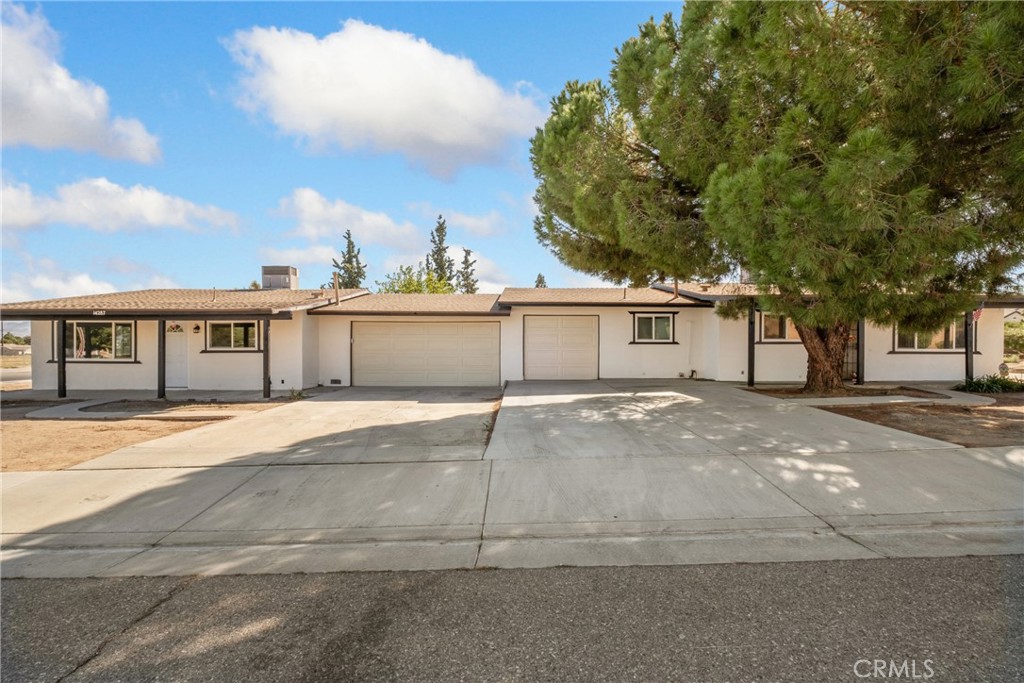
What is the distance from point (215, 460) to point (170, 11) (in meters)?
8.03

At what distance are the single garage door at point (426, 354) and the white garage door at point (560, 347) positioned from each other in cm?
113

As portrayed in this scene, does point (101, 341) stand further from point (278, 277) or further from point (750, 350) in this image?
point (750, 350)

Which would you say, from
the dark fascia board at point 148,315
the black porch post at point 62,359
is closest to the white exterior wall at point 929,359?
the dark fascia board at point 148,315

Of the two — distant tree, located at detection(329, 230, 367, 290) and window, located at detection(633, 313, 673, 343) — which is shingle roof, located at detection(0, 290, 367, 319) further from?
distant tree, located at detection(329, 230, 367, 290)

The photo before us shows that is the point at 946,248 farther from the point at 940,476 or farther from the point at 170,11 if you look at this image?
the point at 170,11

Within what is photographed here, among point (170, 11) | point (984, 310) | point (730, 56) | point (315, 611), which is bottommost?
point (315, 611)

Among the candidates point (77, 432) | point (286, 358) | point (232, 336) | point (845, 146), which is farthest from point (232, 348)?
point (845, 146)

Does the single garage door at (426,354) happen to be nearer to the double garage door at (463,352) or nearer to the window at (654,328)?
the double garage door at (463,352)

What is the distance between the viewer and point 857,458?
21.2 feet

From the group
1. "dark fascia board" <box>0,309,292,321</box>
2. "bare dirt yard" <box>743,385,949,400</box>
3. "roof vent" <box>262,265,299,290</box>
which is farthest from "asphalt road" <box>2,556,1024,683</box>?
"roof vent" <box>262,265,299,290</box>

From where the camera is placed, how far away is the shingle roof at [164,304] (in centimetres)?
1340

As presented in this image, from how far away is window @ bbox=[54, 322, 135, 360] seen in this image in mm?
15461

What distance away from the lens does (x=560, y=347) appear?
16875mm

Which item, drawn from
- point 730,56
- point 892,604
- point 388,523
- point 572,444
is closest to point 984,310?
point 730,56
